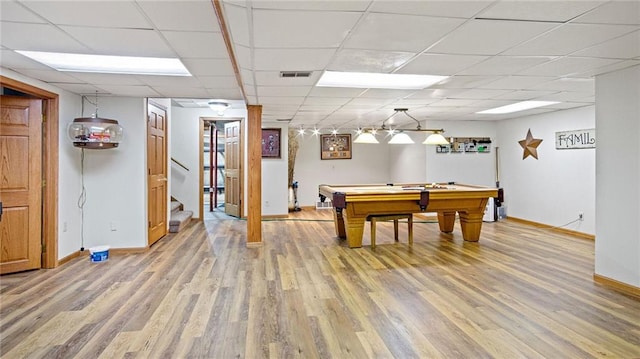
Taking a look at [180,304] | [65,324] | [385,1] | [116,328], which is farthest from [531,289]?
[65,324]

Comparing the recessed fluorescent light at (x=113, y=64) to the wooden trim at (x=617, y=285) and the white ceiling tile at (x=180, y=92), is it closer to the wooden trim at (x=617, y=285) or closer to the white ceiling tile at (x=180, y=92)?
the white ceiling tile at (x=180, y=92)

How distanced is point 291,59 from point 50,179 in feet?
10.6

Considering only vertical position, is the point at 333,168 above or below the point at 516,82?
below

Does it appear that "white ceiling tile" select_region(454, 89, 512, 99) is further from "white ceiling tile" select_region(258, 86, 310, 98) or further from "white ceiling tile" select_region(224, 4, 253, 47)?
"white ceiling tile" select_region(224, 4, 253, 47)

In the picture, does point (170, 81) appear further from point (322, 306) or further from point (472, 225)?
point (472, 225)

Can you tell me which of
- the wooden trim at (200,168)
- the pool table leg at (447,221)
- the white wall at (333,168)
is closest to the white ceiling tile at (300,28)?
the pool table leg at (447,221)

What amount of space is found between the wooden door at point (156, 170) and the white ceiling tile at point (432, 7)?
13.5ft

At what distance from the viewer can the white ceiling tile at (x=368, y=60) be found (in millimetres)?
2961

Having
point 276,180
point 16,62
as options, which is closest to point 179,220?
point 276,180

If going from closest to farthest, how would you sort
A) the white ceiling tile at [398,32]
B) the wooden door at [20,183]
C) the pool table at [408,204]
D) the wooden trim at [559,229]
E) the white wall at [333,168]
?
the white ceiling tile at [398,32], the wooden door at [20,183], the pool table at [408,204], the wooden trim at [559,229], the white wall at [333,168]

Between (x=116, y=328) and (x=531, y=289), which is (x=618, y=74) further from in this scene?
(x=116, y=328)

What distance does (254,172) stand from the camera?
17.4ft

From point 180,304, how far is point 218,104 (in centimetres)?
421

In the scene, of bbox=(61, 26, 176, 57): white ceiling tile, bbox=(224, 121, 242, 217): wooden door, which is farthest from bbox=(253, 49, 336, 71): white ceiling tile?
bbox=(224, 121, 242, 217): wooden door
